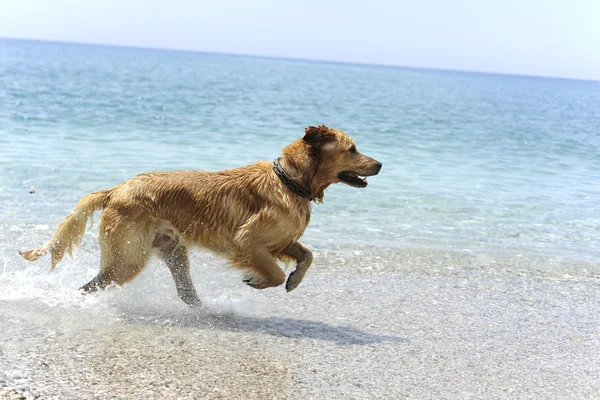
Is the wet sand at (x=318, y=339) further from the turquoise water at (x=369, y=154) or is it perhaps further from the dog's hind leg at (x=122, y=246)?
the turquoise water at (x=369, y=154)

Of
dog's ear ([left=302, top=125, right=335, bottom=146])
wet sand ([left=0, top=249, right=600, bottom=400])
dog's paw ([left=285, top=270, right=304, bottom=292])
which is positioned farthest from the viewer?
dog's paw ([left=285, top=270, right=304, bottom=292])

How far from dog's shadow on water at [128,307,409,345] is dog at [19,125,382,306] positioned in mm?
337

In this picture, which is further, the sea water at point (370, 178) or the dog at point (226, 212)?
the sea water at point (370, 178)

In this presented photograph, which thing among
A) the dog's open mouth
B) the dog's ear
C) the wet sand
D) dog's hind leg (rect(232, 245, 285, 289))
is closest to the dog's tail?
Answer: the wet sand

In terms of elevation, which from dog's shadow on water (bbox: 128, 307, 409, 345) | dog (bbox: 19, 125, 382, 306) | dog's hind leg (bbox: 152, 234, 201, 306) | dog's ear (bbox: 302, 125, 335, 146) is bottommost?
dog's shadow on water (bbox: 128, 307, 409, 345)

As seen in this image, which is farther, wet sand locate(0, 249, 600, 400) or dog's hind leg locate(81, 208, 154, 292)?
dog's hind leg locate(81, 208, 154, 292)

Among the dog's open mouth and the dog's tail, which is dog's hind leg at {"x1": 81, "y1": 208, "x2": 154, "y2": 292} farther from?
the dog's open mouth

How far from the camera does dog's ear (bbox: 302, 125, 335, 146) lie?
6168 millimetres

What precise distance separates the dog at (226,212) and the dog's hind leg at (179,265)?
7cm

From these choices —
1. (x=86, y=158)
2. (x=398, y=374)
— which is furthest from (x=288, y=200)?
(x=86, y=158)

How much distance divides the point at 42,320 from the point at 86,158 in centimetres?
983

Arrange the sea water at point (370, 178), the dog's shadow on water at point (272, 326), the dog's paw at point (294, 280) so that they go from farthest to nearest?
the sea water at point (370, 178)
the dog's paw at point (294, 280)
the dog's shadow on water at point (272, 326)

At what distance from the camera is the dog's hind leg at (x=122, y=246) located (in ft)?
20.1

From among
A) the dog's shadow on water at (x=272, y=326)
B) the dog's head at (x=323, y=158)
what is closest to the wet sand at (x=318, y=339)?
the dog's shadow on water at (x=272, y=326)
